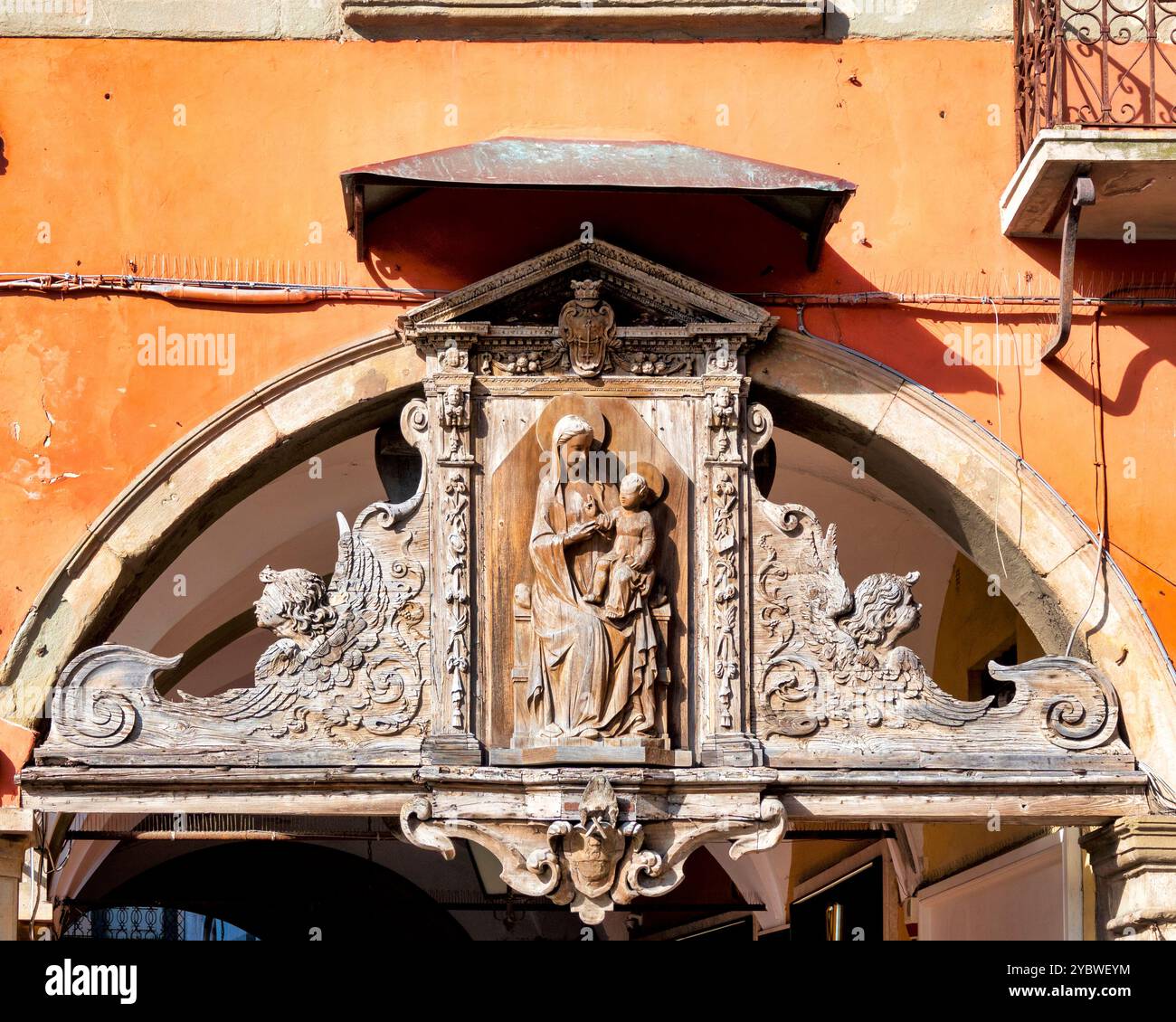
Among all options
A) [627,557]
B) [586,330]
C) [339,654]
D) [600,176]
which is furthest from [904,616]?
[339,654]

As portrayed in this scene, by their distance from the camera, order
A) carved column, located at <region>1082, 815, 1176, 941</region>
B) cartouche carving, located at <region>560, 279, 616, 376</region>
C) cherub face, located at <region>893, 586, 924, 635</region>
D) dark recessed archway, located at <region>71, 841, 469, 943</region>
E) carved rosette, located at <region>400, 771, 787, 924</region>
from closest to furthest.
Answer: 1. carved rosette, located at <region>400, 771, 787, 924</region>
2. carved column, located at <region>1082, 815, 1176, 941</region>
3. cherub face, located at <region>893, 586, 924, 635</region>
4. cartouche carving, located at <region>560, 279, 616, 376</region>
5. dark recessed archway, located at <region>71, 841, 469, 943</region>

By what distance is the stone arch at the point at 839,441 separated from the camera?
792 centimetres

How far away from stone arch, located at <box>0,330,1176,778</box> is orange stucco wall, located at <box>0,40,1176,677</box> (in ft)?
0.40

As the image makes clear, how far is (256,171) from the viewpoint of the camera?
8.38 metres

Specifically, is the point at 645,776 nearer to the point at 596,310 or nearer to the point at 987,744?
the point at 987,744

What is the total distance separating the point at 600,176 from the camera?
25.8 ft

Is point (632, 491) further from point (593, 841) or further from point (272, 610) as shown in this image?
point (272, 610)

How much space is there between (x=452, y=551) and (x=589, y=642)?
0.63 meters

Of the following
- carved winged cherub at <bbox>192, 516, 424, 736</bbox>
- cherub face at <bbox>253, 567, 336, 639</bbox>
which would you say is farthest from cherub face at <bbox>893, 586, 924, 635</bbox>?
cherub face at <bbox>253, 567, 336, 639</bbox>

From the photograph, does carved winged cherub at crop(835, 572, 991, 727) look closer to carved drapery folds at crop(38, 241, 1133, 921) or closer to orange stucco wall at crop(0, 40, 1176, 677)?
carved drapery folds at crop(38, 241, 1133, 921)

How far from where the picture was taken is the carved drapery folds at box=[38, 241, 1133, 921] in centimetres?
773
